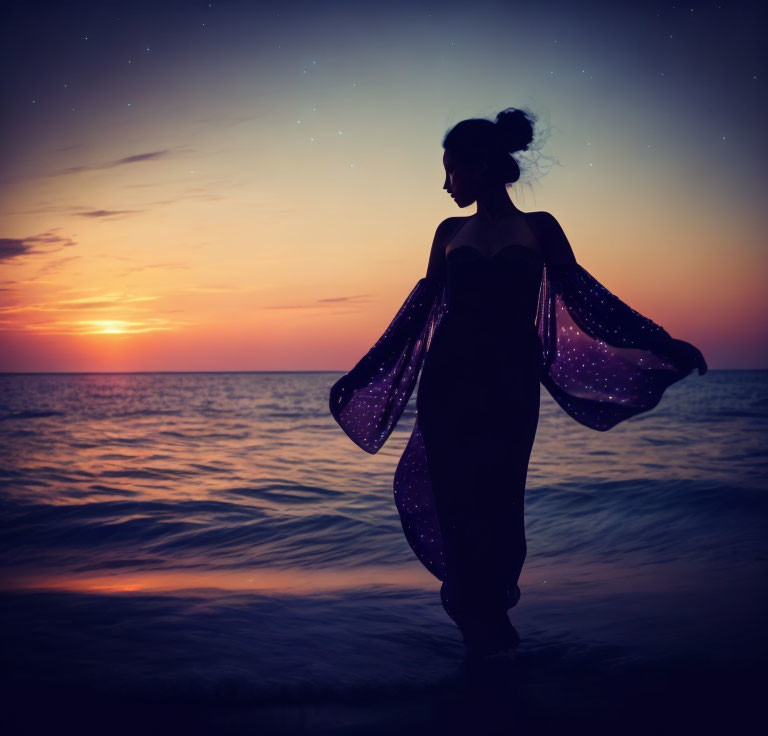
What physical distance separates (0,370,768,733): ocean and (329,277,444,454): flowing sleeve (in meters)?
1.14

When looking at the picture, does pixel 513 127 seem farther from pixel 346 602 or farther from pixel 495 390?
pixel 346 602

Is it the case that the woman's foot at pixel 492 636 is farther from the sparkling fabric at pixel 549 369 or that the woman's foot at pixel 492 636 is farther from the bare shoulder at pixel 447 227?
the bare shoulder at pixel 447 227

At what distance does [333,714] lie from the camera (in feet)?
8.32

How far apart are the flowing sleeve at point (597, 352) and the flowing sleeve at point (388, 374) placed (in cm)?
61

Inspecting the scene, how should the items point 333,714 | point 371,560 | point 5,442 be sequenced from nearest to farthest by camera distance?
point 333,714 < point 371,560 < point 5,442

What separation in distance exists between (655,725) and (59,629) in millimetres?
2953

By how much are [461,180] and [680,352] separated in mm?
1304

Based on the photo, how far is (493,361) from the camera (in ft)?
9.84

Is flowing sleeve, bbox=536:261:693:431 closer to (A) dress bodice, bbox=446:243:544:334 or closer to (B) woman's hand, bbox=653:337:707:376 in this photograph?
(B) woman's hand, bbox=653:337:707:376

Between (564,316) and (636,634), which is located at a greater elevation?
(564,316)

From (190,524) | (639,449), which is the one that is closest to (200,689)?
(190,524)

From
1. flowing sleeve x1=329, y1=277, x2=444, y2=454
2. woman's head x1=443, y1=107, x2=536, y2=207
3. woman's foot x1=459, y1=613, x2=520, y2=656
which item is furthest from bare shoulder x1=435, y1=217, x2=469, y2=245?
woman's foot x1=459, y1=613, x2=520, y2=656

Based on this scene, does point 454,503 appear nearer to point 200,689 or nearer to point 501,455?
point 501,455

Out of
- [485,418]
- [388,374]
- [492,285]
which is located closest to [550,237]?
[492,285]
